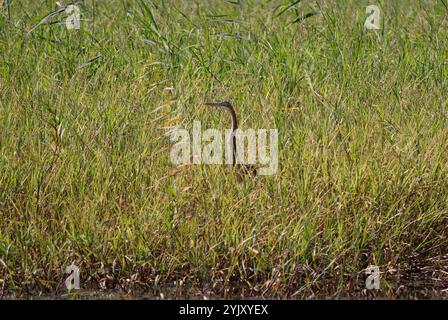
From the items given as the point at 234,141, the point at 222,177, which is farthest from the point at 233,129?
the point at 222,177

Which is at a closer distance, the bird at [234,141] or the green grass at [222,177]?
the green grass at [222,177]

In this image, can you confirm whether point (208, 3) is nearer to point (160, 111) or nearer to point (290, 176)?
point (160, 111)

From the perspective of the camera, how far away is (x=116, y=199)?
4.34 meters

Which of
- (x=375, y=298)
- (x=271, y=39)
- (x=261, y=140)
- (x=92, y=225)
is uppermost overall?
(x=271, y=39)

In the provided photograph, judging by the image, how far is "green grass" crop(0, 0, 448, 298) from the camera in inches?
160

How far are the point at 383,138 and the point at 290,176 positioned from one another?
1.70ft

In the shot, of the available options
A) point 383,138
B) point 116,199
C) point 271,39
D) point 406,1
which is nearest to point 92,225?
point 116,199

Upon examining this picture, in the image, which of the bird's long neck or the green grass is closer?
the green grass

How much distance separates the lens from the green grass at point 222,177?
13.4ft

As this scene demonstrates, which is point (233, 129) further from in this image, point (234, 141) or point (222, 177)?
point (222, 177)

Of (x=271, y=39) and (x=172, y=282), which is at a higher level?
(x=271, y=39)

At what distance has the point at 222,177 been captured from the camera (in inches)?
171

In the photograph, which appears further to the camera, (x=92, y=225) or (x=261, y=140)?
(x=261, y=140)

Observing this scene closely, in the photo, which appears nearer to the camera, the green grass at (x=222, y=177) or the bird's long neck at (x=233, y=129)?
the green grass at (x=222, y=177)
